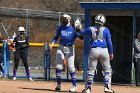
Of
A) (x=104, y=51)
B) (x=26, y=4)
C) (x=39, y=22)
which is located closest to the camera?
(x=104, y=51)

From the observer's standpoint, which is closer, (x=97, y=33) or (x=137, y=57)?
(x=97, y=33)

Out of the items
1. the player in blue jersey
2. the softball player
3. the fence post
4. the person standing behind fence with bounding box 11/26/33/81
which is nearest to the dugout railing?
the fence post

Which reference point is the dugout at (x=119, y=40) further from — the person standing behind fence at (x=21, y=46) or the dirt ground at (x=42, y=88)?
the person standing behind fence at (x=21, y=46)

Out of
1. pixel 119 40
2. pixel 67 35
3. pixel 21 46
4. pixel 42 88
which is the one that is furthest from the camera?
pixel 119 40

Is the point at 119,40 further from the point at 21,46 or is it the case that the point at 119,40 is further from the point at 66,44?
the point at 66,44

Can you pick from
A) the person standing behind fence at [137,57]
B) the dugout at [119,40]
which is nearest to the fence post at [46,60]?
the dugout at [119,40]

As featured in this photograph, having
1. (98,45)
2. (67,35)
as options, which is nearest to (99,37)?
(98,45)

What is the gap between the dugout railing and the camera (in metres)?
22.3

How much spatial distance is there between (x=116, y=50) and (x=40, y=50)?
3.60 metres

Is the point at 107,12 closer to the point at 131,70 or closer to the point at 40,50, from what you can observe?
the point at 131,70

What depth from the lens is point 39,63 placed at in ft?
78.9

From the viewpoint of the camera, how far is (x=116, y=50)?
2228 centimetres

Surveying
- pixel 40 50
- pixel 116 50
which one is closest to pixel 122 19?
pixel 116 50

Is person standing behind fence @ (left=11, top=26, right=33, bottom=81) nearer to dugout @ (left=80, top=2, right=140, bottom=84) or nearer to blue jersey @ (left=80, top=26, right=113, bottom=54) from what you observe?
dugout @ (left=80, top=2, right=140, bottom=84)
